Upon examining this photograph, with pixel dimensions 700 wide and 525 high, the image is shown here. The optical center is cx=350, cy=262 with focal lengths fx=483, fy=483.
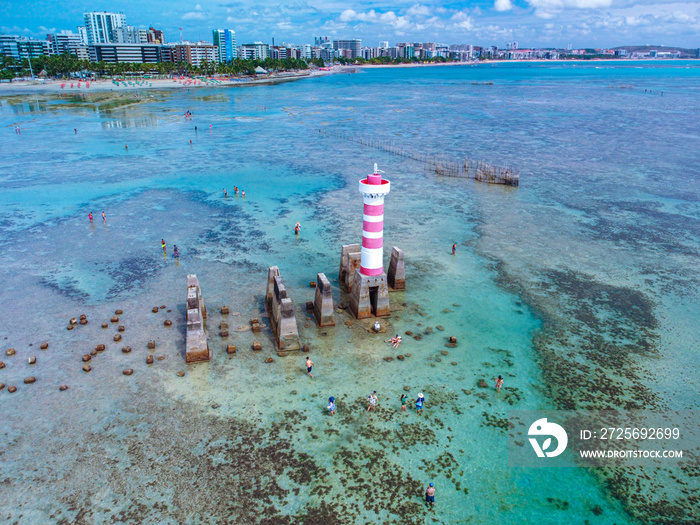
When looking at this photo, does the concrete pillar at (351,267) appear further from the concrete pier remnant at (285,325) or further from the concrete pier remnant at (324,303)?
the concrete pier remnant at (285,325)

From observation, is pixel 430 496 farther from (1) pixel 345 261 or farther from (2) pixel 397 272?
(1) pixel 345 261

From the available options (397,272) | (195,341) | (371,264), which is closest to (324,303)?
(371,264)

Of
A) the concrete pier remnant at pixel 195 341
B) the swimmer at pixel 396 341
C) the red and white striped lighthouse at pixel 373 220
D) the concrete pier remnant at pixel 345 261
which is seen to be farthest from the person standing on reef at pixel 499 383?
the concrete pier remnant at pixel 195 341

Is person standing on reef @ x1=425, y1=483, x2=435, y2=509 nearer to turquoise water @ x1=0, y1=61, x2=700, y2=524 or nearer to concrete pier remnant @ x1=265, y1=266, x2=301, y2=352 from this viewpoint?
turquoise water @ x1=0, y1=61, x2=700, y2=524

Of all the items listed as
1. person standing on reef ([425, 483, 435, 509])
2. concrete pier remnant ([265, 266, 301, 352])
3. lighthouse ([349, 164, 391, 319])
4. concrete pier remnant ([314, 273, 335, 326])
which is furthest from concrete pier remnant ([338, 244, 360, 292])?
person standing on reef ([425, 483, 435, 509])

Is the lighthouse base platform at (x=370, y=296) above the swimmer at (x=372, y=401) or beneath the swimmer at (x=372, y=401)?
above

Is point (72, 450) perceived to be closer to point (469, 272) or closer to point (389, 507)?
point (389, 507)
